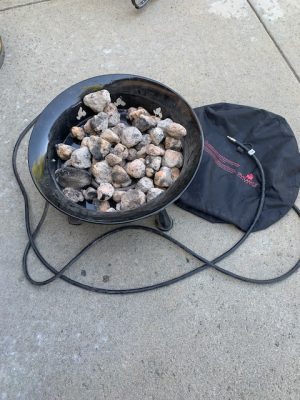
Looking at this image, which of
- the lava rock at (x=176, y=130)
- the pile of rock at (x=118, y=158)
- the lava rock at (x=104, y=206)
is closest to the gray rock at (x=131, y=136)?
the pile of rock at (x=118, y=158)

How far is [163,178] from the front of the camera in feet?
4.13

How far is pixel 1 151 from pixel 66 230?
483 mm

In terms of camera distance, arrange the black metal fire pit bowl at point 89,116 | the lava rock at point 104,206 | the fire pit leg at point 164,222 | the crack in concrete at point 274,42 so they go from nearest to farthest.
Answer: the black metal fire pit bowl at point 89,116 < the lava rock at point 104,206 < the fire pit leg at point 164,222 < the crack in concrete at point 274,42

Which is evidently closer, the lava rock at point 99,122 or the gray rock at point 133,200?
the gray rock at point 133,200

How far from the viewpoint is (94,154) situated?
133 centimetres

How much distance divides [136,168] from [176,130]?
7.1 inches

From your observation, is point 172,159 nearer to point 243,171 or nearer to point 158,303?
point 243,171

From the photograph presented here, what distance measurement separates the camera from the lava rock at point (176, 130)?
1.29 metres

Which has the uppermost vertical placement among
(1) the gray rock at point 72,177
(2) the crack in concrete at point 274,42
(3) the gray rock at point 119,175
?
(2) the crack in concrete at point 274,42

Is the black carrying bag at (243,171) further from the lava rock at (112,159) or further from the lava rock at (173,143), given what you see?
the lava rock at (112,159)

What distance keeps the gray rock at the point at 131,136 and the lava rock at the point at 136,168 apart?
72mm

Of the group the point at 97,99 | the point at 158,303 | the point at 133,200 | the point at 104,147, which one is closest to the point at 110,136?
the point at 104,147

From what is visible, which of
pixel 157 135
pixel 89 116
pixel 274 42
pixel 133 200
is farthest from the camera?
pixel 274 42

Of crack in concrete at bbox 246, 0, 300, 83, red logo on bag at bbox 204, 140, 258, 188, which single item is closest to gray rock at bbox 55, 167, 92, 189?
red logo on bag at bbox 204, 140, 258, 188
